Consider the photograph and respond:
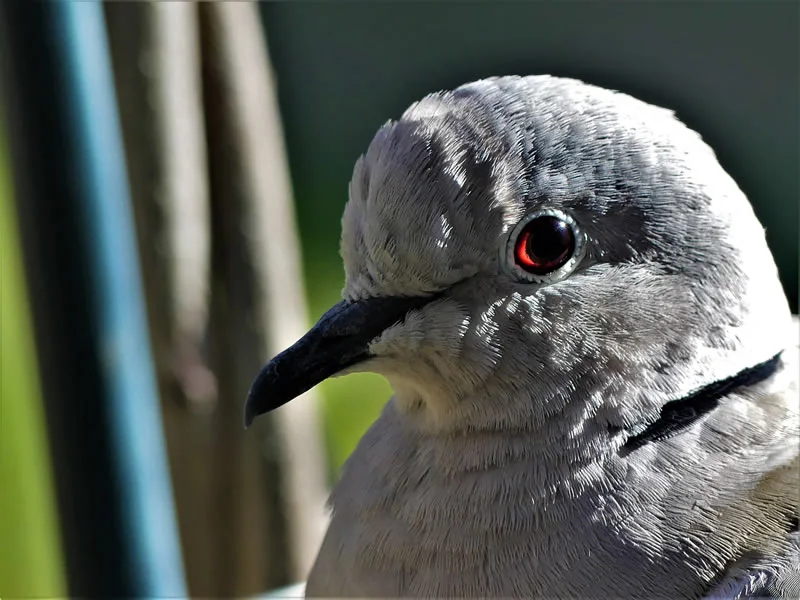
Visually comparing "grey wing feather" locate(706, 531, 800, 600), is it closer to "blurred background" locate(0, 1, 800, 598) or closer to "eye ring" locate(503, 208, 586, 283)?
"eye ring" locate(503, 208, 586, 283)

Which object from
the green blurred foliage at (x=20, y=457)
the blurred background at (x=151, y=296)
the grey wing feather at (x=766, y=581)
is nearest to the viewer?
the grey wing feather at (x=766, y=581)

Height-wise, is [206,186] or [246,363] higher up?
[206,186]

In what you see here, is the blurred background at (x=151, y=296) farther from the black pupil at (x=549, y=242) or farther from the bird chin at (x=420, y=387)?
the bird chin at (x=420, y=387)

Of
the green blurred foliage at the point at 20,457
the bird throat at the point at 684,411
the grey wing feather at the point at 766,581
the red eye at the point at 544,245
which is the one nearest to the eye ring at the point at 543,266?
the red eye at the point at 544,245

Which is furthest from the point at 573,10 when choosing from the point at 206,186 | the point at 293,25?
the point at 206,186

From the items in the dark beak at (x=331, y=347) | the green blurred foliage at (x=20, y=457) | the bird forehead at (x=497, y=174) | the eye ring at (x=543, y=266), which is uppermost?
the bird forehead at (x=497, y=174)

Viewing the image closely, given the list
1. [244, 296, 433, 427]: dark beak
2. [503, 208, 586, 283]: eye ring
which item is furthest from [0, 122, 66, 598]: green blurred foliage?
[503, 208, 586, 283]: eye ring

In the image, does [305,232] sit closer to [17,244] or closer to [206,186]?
[206,186]
